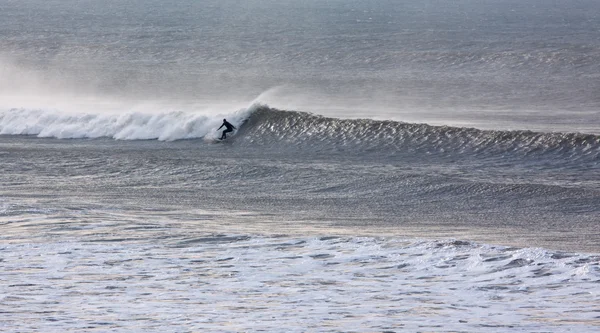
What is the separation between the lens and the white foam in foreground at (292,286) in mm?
8430

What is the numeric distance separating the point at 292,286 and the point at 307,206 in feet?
16.4

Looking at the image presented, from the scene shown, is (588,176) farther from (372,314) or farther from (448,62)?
(448,62)

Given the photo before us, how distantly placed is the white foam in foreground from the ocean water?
3cm

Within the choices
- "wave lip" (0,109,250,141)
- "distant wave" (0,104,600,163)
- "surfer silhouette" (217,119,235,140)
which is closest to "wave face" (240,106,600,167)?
"distant wave" (0,104,600,163)

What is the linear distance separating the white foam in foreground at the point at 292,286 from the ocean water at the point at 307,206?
32mm

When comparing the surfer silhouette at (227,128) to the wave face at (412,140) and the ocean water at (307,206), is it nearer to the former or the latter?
the ocean water at (307,206)

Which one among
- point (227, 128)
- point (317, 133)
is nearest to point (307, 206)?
point (317, 133)

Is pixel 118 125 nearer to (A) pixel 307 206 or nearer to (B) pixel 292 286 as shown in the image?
(A) pixel 307 206

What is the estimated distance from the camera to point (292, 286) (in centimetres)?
961

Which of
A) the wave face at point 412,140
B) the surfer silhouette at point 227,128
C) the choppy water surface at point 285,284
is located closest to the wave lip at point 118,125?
the surfer silhouette at point 227,128

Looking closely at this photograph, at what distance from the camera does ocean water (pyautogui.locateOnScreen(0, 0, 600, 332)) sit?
890 centimetres

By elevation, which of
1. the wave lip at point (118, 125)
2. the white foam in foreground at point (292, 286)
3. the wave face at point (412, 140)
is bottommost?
the white foam in foreground at point (292, 286)

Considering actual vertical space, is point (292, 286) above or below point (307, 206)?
below

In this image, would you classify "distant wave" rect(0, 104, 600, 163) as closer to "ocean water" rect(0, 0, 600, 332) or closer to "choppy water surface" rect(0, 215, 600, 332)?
"ocean water" rect(0, 0, 600, 332)
